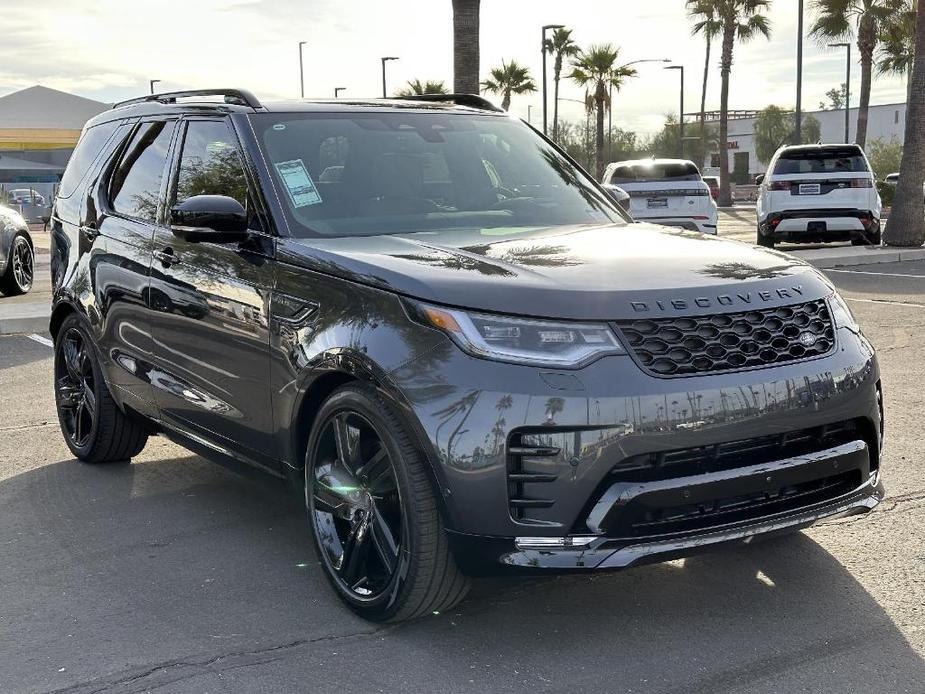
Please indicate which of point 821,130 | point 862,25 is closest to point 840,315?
point 862,25

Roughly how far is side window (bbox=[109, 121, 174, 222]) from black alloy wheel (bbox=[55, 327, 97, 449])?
820 millimetres

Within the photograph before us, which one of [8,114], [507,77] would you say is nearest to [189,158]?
[8,114]

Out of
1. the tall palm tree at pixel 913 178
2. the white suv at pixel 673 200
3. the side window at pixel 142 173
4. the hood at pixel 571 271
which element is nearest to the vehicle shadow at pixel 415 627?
the hood at pixel 571 271

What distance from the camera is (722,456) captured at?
347cm

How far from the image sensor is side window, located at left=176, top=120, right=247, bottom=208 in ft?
15.5

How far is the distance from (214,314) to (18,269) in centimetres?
1080

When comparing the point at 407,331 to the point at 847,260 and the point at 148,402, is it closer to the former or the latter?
the point at 148,402

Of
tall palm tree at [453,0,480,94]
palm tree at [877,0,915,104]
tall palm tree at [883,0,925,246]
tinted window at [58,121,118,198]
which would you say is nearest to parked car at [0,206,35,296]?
tall palm tree at [453,0,480,94]

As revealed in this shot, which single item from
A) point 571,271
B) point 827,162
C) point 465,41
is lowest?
point 827,162

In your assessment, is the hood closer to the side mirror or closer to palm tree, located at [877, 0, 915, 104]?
the side mirror

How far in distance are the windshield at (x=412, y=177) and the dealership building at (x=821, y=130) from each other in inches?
3117

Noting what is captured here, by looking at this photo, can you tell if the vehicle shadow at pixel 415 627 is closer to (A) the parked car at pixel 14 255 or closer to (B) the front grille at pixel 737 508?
(B) the front grille at pixel 737 508

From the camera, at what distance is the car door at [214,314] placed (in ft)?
14.2

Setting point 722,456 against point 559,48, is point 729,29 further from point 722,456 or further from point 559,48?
point 722,456
